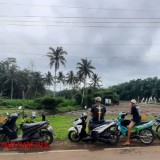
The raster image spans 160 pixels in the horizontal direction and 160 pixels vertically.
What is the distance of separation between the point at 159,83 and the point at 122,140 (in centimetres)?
8371

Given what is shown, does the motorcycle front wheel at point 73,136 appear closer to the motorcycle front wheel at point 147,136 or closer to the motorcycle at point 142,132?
the motorcycle at point 142,132

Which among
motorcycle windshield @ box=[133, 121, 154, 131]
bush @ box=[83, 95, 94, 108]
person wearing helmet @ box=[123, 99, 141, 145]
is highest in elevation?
bush @ box=[83, 95, 94, 108]

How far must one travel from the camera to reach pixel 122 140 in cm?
763

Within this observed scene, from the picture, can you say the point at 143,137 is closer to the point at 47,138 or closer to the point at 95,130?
the point at 95,130

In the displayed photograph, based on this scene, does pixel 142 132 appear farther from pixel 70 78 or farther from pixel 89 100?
pixel 70 78

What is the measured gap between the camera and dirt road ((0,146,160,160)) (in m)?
5.93

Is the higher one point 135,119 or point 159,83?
point 159,83

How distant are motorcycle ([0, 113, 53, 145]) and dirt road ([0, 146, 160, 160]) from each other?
0.74m

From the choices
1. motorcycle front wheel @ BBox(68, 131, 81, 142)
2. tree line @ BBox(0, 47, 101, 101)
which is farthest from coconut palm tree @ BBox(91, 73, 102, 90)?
motorcycle front wheel @ BBox(68, 131, 81, 142)

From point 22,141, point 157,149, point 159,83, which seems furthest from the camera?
point 159,83

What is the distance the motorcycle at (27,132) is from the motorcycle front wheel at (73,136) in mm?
701

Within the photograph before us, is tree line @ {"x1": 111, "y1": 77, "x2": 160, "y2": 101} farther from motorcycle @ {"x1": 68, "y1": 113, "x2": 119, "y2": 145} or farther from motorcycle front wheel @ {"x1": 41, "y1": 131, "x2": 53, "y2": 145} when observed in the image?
motorcycle front wheel @ {"x1": 41, "y1": 131, "x2": 53, "y2": 145}

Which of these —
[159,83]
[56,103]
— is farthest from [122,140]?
[159,83]

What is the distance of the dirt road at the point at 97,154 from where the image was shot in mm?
5934
